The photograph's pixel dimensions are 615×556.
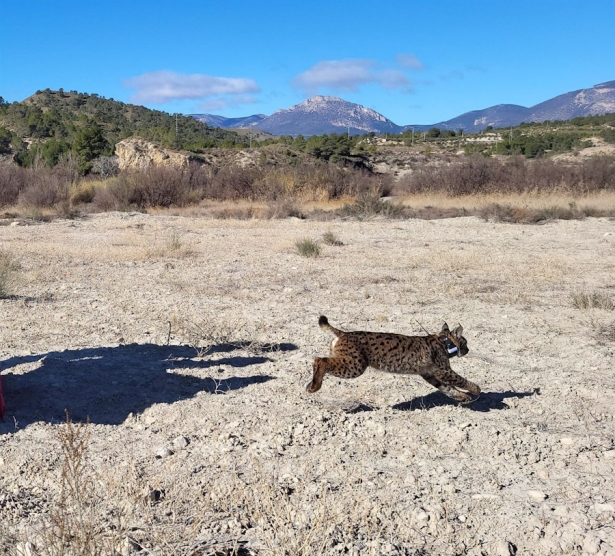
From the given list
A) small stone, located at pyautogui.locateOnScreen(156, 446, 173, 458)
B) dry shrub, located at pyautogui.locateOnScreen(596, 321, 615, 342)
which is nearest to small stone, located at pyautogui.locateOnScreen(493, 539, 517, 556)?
small stone, located at pyautogui.locateOnScreen(156, 446, 173, 458)

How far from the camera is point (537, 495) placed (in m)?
3.92

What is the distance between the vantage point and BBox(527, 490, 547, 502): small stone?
3.89 meters

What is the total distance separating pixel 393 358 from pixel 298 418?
0.84m

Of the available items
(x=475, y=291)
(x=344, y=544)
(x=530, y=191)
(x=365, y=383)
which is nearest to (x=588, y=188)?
(x=530, y=191)

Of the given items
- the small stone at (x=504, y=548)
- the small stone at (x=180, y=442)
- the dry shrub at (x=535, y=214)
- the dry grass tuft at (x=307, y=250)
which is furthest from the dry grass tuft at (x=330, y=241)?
the small stone at (x=504, y=548)

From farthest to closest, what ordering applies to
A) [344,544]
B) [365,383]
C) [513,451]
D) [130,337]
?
[130,337]
[365,383]
[513,451]
[344,544]

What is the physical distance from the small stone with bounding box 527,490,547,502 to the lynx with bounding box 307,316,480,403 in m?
1.32

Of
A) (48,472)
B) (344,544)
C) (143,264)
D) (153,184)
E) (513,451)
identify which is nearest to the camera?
(344,544)

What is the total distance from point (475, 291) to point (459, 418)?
5086 millimetres

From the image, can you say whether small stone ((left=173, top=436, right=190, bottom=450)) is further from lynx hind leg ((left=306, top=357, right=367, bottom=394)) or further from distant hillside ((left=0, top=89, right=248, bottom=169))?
distant hillside ((left=0, top=89, right=248, bottom=169))

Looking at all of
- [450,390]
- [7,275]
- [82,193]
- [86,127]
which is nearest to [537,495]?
[450,390]

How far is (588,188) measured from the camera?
26.8 metres

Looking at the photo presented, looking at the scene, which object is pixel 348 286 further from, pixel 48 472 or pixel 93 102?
pixel 93 102

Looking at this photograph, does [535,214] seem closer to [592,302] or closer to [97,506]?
[592,302]
